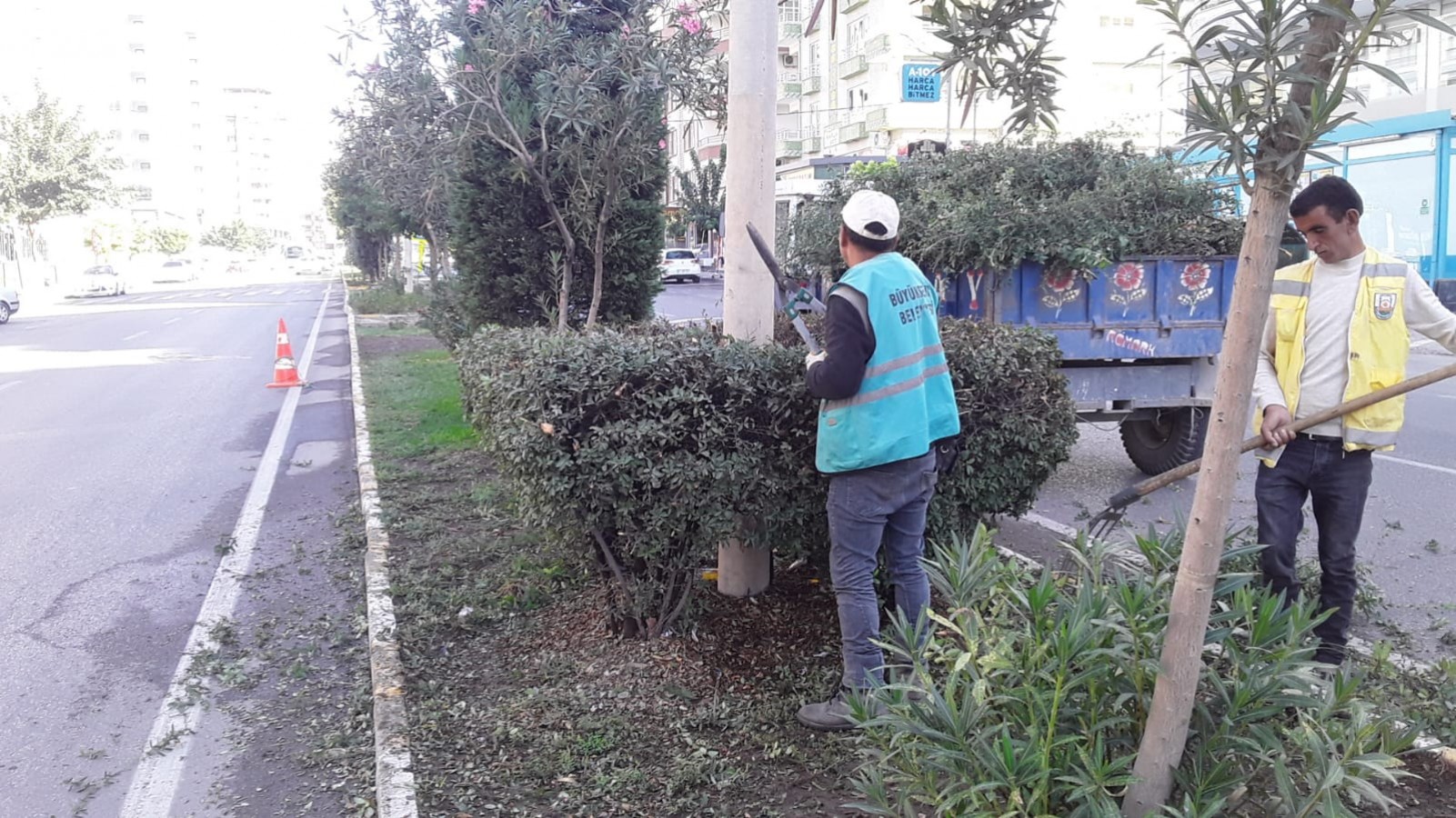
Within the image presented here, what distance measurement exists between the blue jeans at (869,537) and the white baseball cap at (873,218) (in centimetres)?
77

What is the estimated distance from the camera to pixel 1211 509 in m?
2.43

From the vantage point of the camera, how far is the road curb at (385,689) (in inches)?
135

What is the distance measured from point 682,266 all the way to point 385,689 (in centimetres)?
4270

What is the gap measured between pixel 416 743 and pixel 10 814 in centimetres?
137

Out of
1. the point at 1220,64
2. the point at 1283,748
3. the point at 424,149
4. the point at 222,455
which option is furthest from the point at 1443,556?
the point at 222,455

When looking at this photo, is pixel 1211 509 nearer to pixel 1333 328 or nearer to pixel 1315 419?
pixel 1315 419

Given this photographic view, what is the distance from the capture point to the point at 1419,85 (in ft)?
73.7

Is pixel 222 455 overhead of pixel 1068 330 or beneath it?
beneath

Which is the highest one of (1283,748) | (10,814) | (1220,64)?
(1220,64)

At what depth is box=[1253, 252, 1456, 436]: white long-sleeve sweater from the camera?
12.1 feet

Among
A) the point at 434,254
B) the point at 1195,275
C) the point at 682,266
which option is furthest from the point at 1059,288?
the point at 682,266

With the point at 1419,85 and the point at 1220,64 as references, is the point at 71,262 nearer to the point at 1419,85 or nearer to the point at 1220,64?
the point at 1419,85

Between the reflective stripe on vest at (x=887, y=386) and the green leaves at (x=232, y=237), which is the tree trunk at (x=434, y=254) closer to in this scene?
the reflective stripe on vest at (x=887, y=386)

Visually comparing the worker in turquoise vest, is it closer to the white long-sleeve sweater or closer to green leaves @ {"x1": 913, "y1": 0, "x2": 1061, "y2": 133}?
green leaves @ {"x1": 913, "y1": 0, "x2": 1061, "y2": 133}
